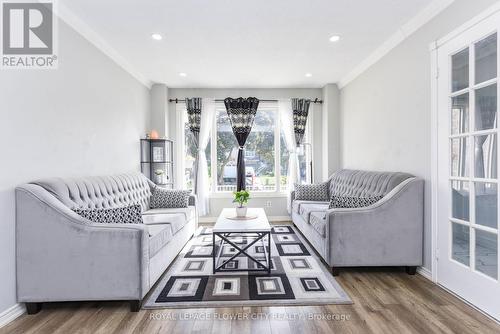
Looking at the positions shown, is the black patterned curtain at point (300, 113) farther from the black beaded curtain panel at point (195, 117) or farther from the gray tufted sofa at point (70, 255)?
the gray tufted sofa at point (70, 255)

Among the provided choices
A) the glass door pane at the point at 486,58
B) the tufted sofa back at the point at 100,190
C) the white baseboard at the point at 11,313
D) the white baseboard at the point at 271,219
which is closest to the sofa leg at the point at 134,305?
the white baseboard at the point at 11,313

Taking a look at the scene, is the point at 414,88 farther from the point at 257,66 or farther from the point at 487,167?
the point at 257,66

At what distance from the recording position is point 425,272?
2867mm

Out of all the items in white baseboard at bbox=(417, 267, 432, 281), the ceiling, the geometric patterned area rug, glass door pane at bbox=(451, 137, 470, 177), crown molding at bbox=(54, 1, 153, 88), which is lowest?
the geometric patterned area rug

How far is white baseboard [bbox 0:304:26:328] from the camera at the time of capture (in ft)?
6.76

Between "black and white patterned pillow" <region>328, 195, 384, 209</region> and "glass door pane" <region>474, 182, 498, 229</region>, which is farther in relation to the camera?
"black and white patterned pillow" <region>328, 195, 384, 209</region>

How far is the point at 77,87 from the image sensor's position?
9.77 ft

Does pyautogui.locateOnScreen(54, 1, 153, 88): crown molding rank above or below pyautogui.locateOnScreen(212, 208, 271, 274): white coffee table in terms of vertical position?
above

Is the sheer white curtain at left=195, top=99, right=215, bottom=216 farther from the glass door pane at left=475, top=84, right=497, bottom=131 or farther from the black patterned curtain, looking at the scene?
the glass door pane at left=475, top=84, right=497, bottom=131

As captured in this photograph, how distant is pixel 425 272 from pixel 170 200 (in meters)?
→ 3.23

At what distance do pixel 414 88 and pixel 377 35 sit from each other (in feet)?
2.53

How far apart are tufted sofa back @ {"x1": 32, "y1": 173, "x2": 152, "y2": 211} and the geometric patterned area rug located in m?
0.97

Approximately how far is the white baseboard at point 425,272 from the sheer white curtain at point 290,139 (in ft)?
9.00

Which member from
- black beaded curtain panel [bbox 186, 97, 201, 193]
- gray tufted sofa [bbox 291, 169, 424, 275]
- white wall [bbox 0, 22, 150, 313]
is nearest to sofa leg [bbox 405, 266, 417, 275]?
gray tufted sofa [bbox 291, 169, 424, 275]
